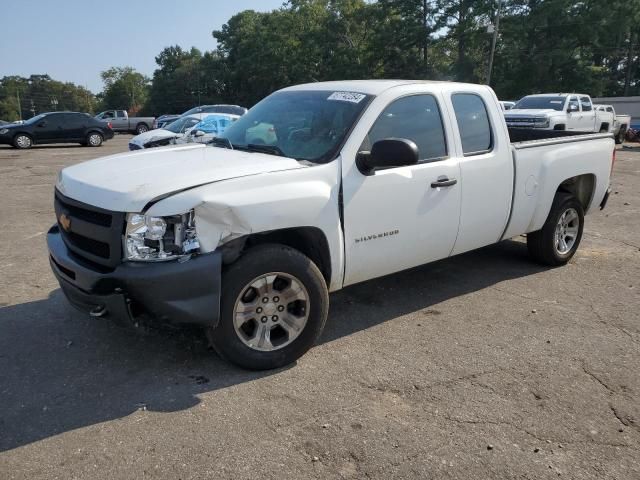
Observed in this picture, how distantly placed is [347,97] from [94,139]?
22962mm

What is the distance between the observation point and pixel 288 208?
3.40 m

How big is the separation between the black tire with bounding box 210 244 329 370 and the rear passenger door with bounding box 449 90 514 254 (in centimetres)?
158

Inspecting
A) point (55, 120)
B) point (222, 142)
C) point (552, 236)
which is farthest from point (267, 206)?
point (55, 120)

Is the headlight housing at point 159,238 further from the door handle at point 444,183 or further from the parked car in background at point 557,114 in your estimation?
the parked car in background at point 557,114

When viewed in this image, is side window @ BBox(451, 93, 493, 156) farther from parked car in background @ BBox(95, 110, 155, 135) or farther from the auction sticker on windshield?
parked car in background @ BBox(95, 110, 155, 135)

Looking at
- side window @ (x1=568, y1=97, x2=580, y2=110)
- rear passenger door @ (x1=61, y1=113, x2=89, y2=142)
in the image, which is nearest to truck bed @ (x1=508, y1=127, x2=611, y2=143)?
side window @ (x1=568, y1=97, x2=580, y2=110)

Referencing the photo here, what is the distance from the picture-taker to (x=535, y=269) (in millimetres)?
5797

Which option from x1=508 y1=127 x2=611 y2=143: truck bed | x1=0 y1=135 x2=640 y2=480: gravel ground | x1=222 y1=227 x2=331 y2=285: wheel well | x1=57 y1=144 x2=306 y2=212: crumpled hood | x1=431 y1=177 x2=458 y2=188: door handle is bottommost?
x1=0 y1=135 x2=640 y2=480: gravel ground

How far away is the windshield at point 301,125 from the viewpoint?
12.7 feet

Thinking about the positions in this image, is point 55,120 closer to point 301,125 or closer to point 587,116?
point 587,116

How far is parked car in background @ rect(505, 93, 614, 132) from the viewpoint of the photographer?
17609 millimetres

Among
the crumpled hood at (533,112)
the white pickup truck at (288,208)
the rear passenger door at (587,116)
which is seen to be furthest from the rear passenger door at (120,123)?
the white pickup truck at (288,208)

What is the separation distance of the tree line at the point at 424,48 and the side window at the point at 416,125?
124ft

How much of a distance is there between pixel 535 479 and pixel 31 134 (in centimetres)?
2482
